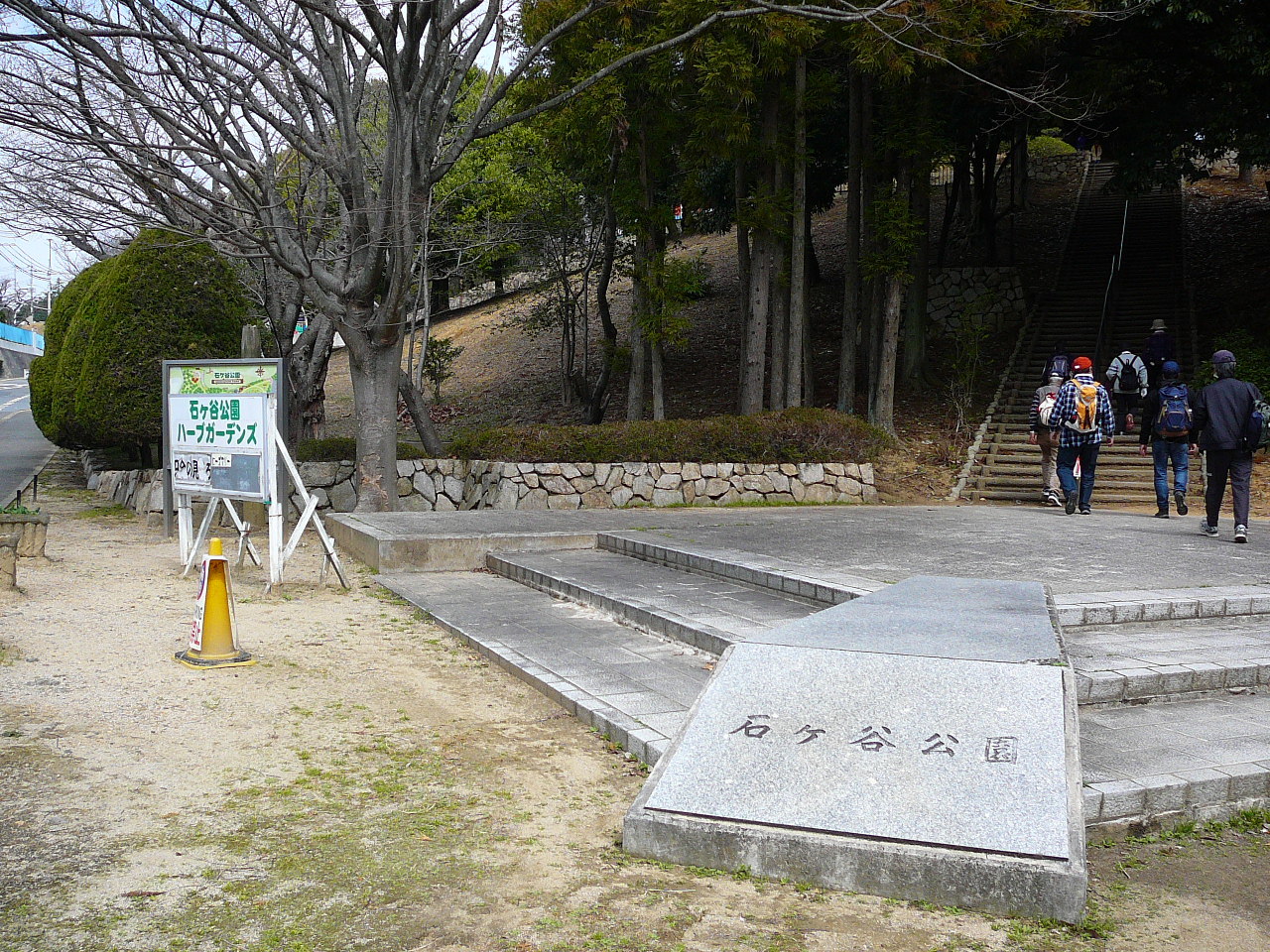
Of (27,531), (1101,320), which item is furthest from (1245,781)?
(1101,320)

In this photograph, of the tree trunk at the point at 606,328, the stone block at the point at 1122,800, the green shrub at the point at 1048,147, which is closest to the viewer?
the stone block at the point at 1122,800

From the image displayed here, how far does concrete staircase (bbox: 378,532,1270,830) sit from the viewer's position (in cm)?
413

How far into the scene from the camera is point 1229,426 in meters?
9.37

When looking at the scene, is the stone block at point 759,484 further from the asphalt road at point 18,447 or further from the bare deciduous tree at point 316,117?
the asphalt road at point 18,447

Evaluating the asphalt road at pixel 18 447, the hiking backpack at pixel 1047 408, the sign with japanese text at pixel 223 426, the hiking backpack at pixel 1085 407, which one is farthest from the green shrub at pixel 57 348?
the hiking backpack at pixel 1085 407

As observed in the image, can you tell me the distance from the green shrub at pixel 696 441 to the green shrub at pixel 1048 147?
110ft

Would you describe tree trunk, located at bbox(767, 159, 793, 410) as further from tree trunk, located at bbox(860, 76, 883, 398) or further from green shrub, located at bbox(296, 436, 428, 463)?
green shrub, located at bbox(296, 436, 428, 463)

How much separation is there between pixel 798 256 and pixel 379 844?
13.6 meters

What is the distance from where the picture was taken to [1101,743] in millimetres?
4430

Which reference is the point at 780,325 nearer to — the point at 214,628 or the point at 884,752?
the point at 214,628

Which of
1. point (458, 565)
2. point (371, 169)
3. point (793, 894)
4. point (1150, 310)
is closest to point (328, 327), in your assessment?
point (371, 169)

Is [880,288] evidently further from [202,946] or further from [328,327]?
[202,946]

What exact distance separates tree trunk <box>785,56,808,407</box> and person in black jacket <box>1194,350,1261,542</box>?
6.89m

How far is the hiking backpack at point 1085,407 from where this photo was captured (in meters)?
11.5
